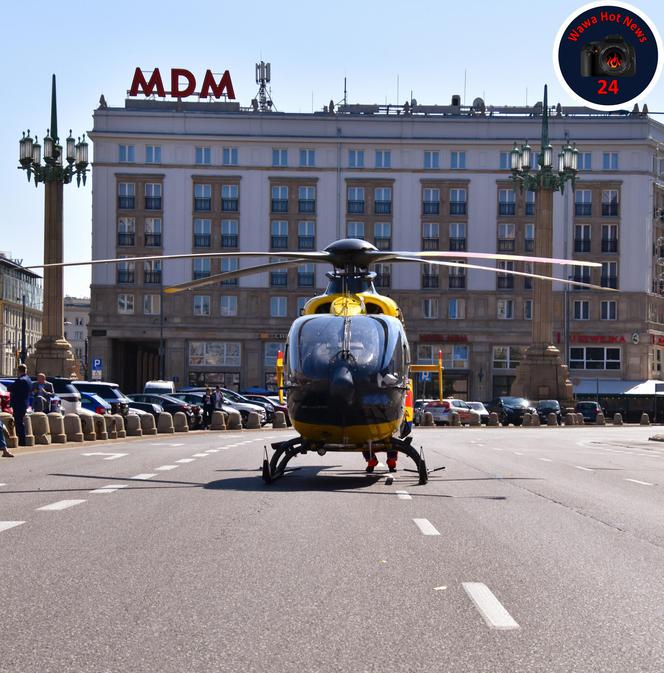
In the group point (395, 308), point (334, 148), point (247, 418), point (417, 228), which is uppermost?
point (334, 148)

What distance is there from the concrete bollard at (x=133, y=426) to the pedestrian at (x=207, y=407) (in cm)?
1063

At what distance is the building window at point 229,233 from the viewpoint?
93125mm

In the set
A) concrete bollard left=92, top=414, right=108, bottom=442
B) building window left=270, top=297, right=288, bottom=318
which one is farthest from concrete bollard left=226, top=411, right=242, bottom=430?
building window left=270, top=297, right=288, bottom=318

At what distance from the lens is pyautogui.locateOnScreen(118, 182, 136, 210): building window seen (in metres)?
92.4

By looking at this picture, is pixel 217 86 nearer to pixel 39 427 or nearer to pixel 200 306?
pixel 200 306

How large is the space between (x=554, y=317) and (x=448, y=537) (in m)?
82.6

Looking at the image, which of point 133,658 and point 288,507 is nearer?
point 133,658

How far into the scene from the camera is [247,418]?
5522 cm

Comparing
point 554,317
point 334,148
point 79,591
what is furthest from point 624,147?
point 79,591

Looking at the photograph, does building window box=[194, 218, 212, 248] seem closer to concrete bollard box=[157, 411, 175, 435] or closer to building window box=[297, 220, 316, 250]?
building window box=[297, 220, 316, 250]

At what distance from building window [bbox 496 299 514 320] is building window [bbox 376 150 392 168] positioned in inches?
507

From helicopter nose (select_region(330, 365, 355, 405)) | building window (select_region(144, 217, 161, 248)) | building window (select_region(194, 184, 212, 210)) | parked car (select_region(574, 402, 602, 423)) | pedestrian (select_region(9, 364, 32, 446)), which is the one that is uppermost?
building window (select_region(194, 184, 212, 210))

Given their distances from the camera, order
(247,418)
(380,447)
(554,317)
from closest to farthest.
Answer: (380,447) → (247,418) → (554,317)

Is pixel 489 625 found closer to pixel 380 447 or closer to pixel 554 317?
pixel 380 447
